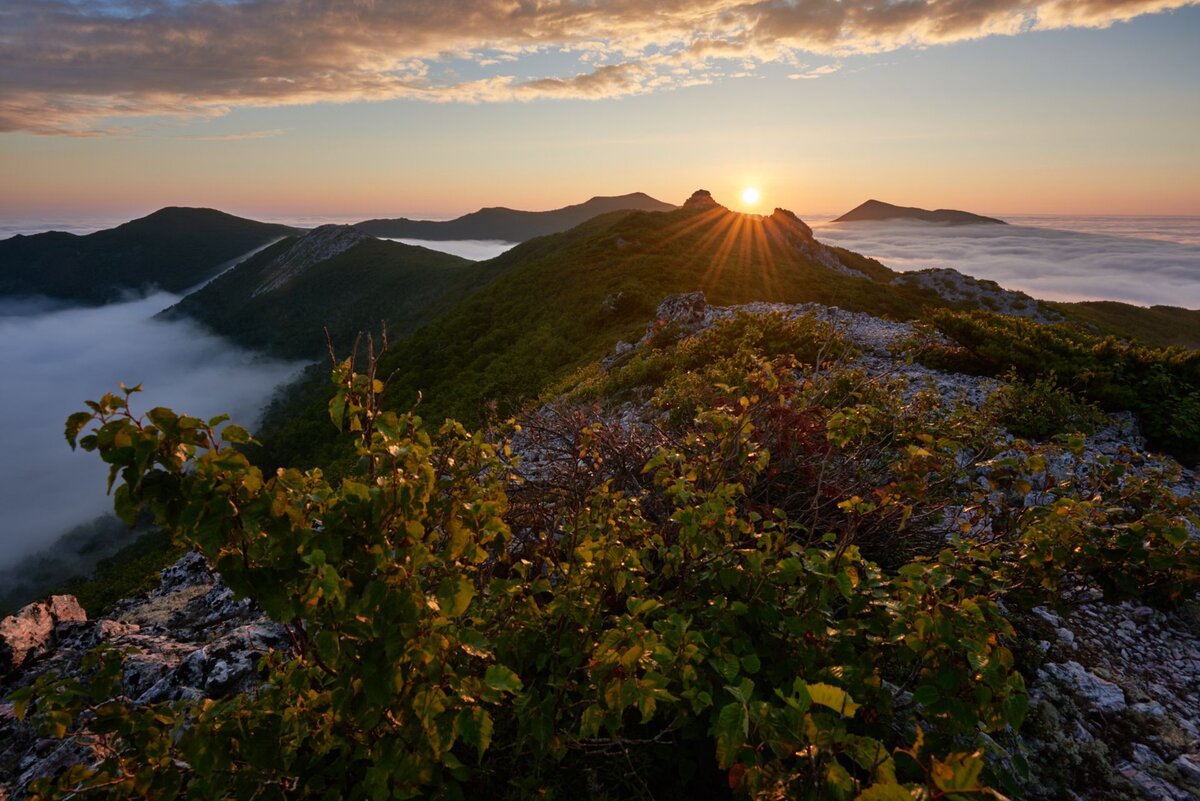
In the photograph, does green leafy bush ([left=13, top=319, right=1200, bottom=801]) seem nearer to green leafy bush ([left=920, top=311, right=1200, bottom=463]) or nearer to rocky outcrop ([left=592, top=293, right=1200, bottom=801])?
rocky outcrop ([left=592, top=293, right=1200, bottom=801])

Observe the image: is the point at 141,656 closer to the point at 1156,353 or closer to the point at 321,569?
the point at 321,569

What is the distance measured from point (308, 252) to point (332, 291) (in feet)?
160

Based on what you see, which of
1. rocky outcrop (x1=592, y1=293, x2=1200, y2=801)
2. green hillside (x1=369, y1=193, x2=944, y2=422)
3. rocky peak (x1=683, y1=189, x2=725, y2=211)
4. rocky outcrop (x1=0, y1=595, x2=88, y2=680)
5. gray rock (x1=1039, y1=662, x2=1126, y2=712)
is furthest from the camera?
rocky peak (x1=683, y1=189, x2=725, y2=211)

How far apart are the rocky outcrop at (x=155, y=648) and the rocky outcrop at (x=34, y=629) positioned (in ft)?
0.05

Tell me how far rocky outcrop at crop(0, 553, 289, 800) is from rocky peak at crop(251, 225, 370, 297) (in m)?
177

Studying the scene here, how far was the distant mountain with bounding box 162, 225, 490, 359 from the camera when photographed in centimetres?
11184

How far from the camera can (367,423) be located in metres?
3.39

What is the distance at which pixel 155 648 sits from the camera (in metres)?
7.35

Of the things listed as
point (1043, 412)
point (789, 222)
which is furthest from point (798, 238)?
point (1043, 412)

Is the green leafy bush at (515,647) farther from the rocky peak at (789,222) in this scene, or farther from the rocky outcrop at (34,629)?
the rocky peak at (789,222)

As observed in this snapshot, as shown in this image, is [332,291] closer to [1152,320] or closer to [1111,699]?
[1111,699]

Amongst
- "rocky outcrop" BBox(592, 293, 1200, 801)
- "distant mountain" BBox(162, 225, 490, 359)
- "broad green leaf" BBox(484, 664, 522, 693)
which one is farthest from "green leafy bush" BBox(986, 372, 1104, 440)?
"distant mountain" BBox(162, 225, 490, 359)

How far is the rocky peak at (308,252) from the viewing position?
171375 mm

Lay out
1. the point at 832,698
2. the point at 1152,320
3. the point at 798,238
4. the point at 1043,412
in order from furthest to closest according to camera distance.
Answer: the point at 1152,320 < the point at 798,238 < the point at 1043,412 < the point at 832,698
